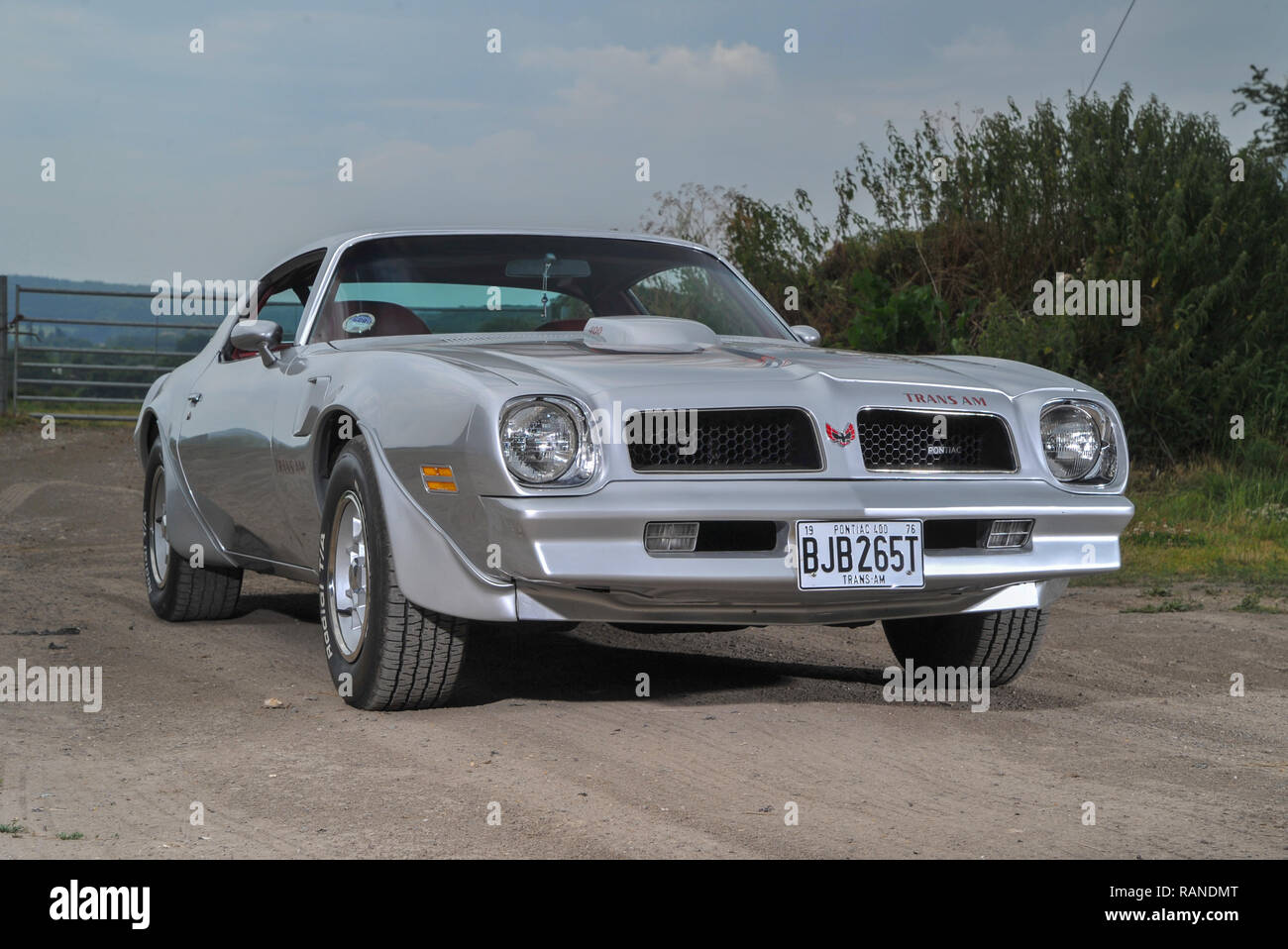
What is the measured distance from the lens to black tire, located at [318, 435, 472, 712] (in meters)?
4.33

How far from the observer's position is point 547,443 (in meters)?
4.01

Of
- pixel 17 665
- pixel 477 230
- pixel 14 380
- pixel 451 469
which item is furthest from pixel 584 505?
pixel 14 380

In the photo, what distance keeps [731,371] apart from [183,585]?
11.4 ft

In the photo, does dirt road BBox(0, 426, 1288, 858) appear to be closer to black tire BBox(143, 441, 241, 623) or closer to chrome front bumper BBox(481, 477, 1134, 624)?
black tire BBox(143, 441, 241, 623)

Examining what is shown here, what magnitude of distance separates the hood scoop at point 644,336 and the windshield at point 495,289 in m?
0.52

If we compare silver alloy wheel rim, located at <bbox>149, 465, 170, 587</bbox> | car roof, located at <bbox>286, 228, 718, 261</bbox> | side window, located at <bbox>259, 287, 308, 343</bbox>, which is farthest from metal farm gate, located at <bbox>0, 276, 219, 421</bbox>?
car roof, located at <bbox>286, 228, 718, 261</bbox>

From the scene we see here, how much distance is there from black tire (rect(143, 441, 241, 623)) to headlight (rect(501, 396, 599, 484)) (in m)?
3.00

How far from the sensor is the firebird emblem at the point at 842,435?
418cm

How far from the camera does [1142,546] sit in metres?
9.74

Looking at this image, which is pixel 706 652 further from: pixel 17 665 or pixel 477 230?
pixel 17 665

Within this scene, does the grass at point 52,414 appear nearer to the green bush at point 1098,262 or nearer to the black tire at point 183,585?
the green bush at point 1098,262

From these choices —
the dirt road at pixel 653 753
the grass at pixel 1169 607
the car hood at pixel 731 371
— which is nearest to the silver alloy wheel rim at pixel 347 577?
the dirt road at pixel 653 753

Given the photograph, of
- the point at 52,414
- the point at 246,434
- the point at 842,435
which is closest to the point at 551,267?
the point at 246,434
